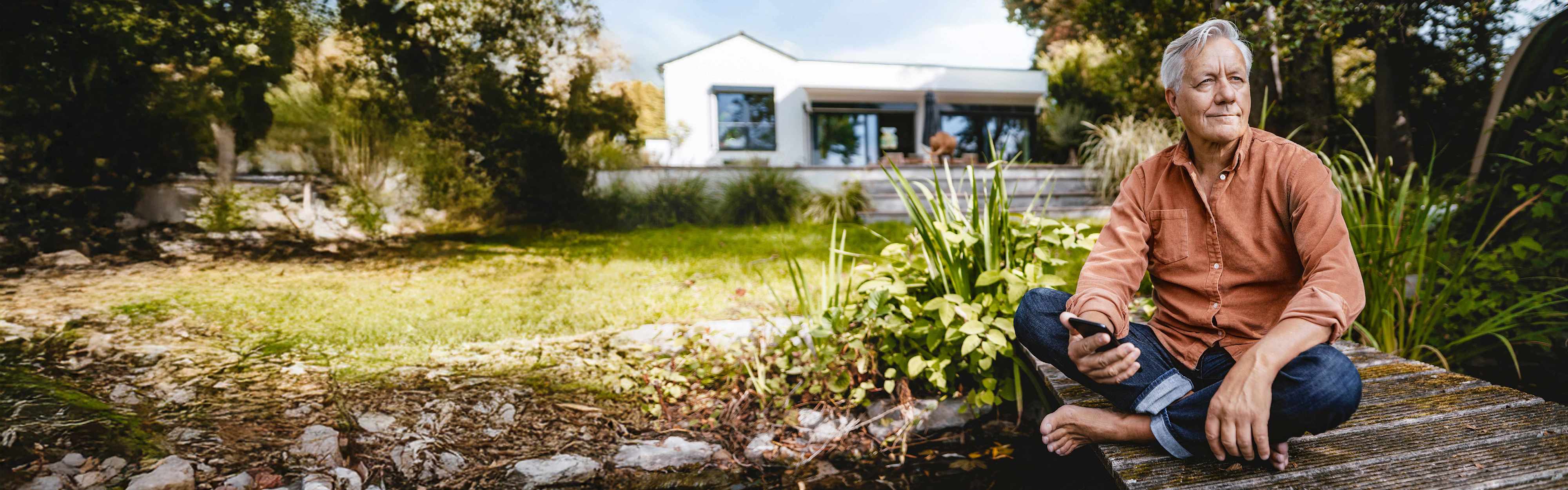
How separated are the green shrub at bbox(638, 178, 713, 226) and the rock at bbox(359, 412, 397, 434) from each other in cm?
319

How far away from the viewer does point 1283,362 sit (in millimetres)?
1026

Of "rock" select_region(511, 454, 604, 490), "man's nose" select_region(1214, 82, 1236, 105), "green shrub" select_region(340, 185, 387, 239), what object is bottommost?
"rock" select_region(511, 454, 604, 490)

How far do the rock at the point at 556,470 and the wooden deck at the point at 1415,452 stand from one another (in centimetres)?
141

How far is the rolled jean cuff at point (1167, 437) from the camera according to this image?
1.22m

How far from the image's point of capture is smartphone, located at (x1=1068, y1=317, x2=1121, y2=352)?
1.15m

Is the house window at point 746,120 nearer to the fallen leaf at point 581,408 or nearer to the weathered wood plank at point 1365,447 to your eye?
the fallen leaf at point 581,408

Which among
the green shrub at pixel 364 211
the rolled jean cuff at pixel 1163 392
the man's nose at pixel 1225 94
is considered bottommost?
the rolled jean cuff at pixel 1163 392

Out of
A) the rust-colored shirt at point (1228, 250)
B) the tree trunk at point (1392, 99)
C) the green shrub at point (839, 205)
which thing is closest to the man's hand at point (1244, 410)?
the rust-colored shirt at point (1228, 250)

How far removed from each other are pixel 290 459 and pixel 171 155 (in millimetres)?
2481

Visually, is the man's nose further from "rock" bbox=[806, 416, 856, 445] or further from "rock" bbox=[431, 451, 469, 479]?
"rock" bbox=[431, 451, 469, 479]

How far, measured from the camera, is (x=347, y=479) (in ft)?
6.14

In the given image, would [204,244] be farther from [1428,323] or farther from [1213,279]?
[1428,323]

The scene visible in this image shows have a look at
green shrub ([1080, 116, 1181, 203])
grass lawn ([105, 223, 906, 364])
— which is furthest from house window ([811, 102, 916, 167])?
grass lawn ([105, 223, 906, 364])

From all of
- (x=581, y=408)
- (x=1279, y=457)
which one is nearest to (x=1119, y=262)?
(x=1279, y=457)
